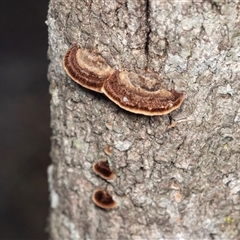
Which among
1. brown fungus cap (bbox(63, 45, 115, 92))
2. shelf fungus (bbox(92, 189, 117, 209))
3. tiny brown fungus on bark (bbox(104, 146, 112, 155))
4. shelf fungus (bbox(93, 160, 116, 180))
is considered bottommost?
shelf fungus (bbox(92, 189, 117, 209))

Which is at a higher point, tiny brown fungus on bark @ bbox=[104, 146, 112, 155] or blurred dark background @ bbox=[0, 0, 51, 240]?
blurred dark background @ bbox=[0, 0, 51, 240]

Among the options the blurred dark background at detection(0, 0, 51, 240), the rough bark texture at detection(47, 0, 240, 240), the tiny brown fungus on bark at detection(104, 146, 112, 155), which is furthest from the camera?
the blurred dark background at detection(0, 0, 51, 240)

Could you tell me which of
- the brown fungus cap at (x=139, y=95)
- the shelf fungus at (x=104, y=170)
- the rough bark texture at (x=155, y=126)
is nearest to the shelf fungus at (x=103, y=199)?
the rough bark texture at (x=155, y=126)

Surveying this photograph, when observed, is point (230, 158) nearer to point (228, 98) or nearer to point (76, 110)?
point (228, 98)

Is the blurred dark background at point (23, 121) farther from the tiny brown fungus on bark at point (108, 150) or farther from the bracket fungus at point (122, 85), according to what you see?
the bracket fungus at point (122, 85)

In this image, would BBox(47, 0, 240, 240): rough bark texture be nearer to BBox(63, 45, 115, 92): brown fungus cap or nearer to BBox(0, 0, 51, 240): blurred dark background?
BBox(63, 45, 115, 92): brown fungus cap

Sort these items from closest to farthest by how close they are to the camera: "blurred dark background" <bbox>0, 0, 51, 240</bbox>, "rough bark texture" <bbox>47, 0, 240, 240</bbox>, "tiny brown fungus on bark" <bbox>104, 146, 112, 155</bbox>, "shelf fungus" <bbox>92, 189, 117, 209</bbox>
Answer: "rough bark texture" <bbox>47, 0, 240, 240</bbox>, "tiny brown fungus on bark" <bbox>104, 146, 112, 155</bbox>, "shelf fungus" <bbox>92, 189, 117, 209</bbox>, "blurred dark background" <bbox>0, 0, 51, 240</bbox>

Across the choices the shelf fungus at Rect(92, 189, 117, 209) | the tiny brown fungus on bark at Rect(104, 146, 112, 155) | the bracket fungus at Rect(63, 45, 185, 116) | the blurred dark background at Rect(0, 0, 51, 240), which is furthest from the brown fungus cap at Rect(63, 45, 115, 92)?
the blurred dark background at Rect(0, 0, 51, 240)
